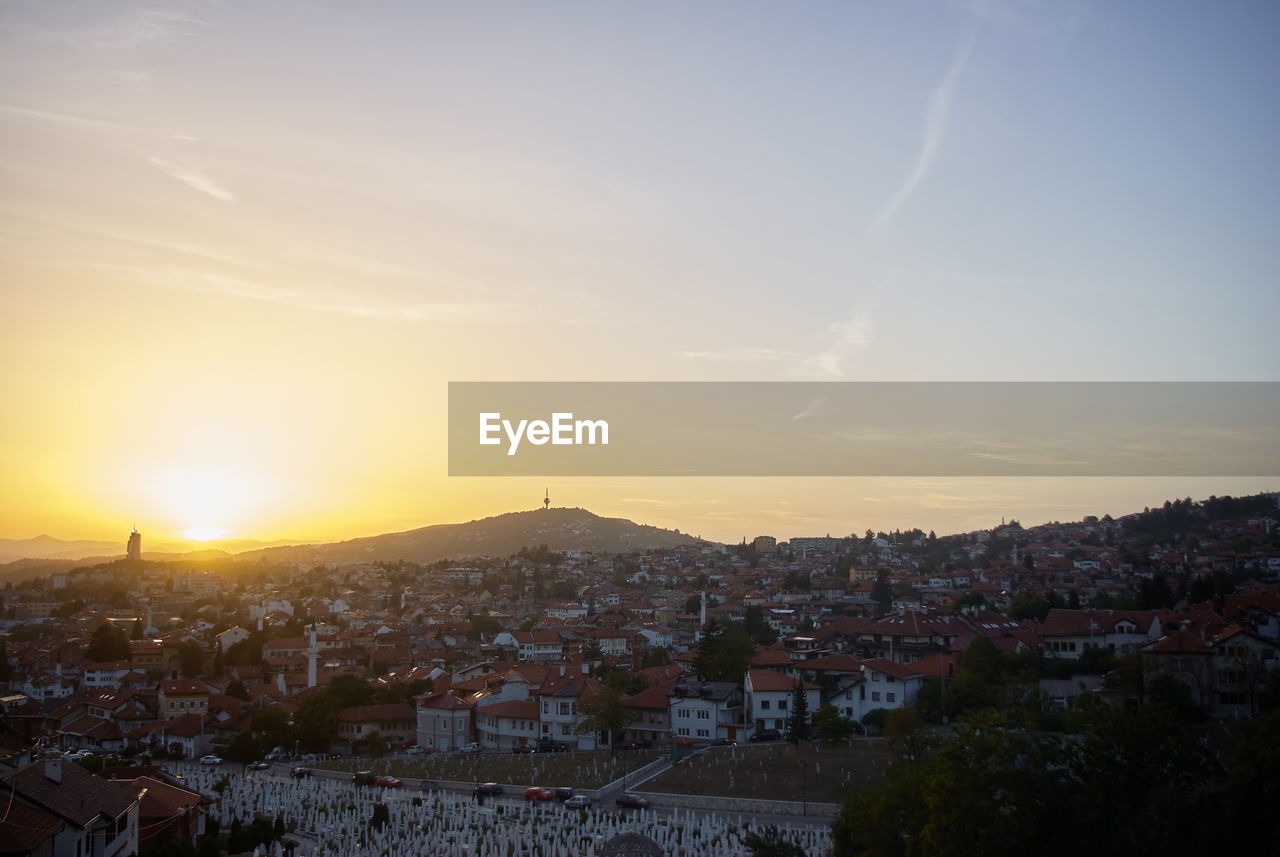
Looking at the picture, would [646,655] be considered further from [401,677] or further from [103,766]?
[103,766]

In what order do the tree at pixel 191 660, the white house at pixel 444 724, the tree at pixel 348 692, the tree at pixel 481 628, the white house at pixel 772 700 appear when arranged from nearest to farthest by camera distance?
1. the white house at pixel 772 700
2. the white house at pixel 444 724
3. the tree at pixel 348 692
4. the tree at pixel 191 660
5. the tree at pixel 481 628

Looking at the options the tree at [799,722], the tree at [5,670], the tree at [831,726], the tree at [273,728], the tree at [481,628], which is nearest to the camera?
the tree at [831,726]

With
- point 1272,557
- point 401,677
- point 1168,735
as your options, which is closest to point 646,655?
point 401,677

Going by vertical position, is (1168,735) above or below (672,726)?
above

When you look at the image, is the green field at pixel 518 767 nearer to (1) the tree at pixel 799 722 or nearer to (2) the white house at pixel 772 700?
(2) the white house at pixel 772 700

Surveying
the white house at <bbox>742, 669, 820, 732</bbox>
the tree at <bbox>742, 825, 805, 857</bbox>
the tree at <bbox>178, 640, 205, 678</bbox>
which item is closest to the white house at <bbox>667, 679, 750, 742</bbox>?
the white house at <bbox>742, 669, 820, 732</bbox>

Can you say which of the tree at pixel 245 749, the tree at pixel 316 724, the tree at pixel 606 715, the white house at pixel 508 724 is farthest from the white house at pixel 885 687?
the tree at pixel 245 749
